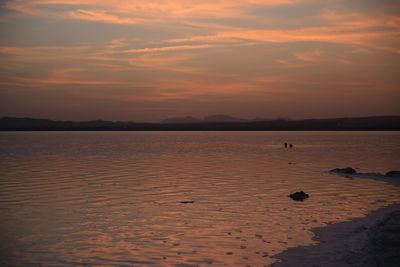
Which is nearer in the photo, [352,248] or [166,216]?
[352,248]

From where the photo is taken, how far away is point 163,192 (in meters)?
31.5

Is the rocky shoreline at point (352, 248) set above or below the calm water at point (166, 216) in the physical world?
above

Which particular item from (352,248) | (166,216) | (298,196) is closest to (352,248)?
(352,248)

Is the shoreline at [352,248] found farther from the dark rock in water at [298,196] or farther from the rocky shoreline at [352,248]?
the dark rock in water at [298,196]

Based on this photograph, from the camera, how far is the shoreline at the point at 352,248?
14.6 m

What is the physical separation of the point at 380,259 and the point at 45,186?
26.5 metres

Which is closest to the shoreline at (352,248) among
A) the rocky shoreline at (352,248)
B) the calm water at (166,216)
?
the rocky shoreline at (352,248)

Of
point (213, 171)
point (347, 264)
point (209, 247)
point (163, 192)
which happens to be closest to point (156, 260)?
point (209, 247)

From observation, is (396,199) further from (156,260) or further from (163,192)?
(156,260)

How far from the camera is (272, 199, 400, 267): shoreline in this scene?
1458cm

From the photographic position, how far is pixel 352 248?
1648 centimetres

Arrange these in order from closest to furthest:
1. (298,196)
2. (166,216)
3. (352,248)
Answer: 1. (352,248)
2. (166,216)
3. (298,196)

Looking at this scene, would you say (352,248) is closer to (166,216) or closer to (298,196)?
(166,216)

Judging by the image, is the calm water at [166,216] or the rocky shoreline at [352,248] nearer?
the rocky shoreline at [352,248]
